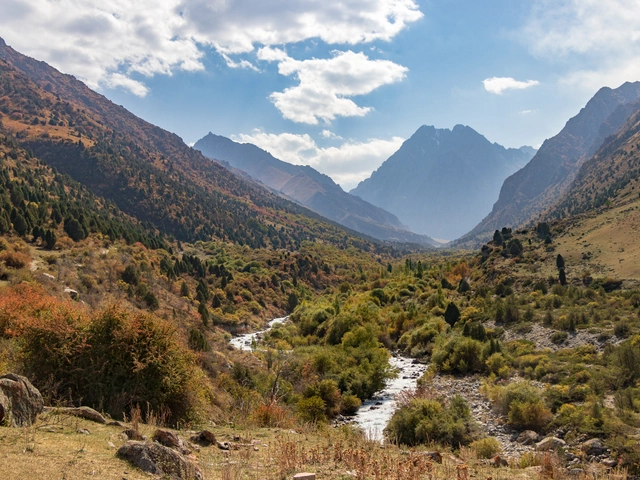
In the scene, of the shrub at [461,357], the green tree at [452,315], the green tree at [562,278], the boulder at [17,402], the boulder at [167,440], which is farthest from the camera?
the green tree at [562,278]

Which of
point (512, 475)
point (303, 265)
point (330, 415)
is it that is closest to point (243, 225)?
point (303, 265)

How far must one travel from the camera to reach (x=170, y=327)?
1575 cm

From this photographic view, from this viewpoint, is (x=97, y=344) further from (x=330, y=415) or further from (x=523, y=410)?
(x=523, y=410)

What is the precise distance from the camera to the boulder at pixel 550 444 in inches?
711

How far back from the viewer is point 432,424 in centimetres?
2092

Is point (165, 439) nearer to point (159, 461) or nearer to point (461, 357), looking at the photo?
point (159, 461)

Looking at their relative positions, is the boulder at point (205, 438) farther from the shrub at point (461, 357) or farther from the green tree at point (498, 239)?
the green tree at point (498, 239)

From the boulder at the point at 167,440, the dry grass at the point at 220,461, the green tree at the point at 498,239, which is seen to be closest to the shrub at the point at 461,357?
the dry grass at the point at 220,461

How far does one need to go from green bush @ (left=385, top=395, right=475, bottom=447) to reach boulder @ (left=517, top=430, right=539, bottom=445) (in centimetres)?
221

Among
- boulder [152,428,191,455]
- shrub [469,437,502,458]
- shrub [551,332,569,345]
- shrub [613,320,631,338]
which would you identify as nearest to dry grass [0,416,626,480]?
boulder [152,428,191,455]

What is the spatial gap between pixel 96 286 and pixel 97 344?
22.7 meters

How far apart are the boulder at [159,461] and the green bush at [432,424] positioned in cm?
1373

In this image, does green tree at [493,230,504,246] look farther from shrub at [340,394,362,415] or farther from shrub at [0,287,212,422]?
shrub at [0,287,212,422]

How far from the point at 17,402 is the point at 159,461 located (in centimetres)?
411
